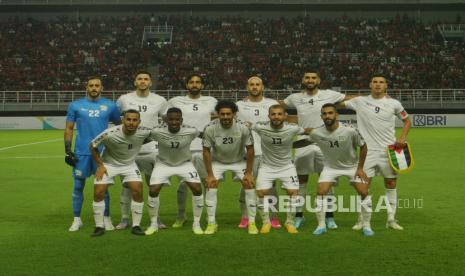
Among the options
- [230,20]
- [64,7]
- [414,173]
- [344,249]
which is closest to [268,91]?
[230,20]

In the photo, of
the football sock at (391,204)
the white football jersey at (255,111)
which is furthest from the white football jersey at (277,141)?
the football sock at (391,204)

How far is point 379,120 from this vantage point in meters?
8.00

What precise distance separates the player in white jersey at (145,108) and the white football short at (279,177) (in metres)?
1.75

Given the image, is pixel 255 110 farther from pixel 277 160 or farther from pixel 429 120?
pixel 429 120

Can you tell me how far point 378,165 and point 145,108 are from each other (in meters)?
3.50

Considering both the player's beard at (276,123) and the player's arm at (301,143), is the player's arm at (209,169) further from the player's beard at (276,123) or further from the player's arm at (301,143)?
the player's arm at (301,143)

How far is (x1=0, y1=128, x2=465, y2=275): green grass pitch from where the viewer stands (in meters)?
5.84

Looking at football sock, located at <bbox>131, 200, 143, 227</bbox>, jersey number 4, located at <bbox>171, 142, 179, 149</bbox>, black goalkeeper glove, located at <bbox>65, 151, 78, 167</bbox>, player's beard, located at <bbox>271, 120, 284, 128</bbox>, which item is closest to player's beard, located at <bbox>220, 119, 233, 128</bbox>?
player's beard, located at <bbox>271, 120, 284, 128</bbox>

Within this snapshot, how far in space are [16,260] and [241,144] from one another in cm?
334

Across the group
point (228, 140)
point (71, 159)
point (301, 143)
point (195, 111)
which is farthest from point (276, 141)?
point (71, 159)

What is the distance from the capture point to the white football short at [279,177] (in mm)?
7793

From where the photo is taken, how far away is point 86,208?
380 inches

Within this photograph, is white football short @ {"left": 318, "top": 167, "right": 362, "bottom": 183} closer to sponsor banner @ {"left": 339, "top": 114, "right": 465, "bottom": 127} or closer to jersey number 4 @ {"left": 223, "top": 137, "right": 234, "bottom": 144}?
jersey number 4 @ {"left": 223, "top": 137, "right": 234, "bottom": 144}

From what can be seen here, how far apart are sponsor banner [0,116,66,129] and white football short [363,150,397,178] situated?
26860mm
